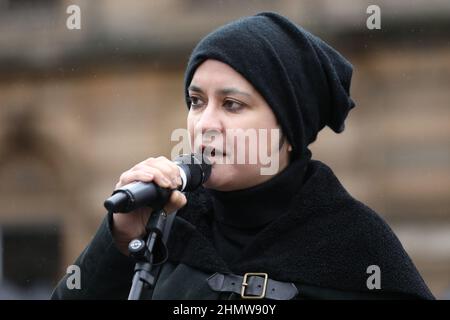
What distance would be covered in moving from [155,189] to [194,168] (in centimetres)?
17

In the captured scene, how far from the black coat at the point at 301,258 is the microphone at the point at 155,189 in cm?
24

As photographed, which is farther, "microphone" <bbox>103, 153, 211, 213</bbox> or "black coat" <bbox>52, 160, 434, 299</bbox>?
"black coat" <bbox>52, 160, 434, 299</bbox>

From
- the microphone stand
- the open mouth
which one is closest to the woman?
the open mouth

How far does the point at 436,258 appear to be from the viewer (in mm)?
10062

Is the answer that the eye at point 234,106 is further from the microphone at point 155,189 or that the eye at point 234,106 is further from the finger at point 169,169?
the finger at point 169,169

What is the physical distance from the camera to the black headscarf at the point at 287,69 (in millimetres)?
2631

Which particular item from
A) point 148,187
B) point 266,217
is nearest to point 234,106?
point 266,217

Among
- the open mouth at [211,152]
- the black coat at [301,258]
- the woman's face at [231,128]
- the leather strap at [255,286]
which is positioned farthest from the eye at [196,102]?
the leather strap at [255,286]

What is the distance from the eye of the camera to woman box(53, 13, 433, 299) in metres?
2.58

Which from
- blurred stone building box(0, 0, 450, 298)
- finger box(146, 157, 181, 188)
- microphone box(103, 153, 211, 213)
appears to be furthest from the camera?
blurred stone building box(0, 0, 450, 298)

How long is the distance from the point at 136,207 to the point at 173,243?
18.3 inches

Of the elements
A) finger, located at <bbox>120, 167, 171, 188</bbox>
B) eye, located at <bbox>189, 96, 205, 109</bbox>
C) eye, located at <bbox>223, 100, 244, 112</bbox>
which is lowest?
finger, located at <bbox>120, 167, 171, 188</bbox>

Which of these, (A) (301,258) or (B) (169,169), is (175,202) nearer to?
(B) (169,169)

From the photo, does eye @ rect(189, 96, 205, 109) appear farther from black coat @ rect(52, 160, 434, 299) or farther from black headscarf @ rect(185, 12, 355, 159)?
black coat @ rect(52, 160, 434, 299)
